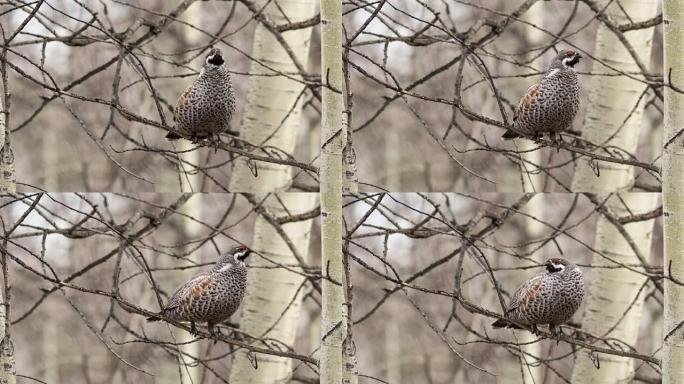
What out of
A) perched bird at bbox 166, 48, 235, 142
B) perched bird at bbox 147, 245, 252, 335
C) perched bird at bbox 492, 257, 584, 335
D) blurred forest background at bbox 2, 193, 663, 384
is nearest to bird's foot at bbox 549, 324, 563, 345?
perched bird at bbox 492, 257, 584, 335

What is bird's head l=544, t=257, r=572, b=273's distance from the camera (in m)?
3.88

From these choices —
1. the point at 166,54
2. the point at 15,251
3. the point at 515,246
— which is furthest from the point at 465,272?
the point at 15,251

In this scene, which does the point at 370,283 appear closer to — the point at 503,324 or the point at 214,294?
the point at 503,324

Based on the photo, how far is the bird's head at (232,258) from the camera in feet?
12.6

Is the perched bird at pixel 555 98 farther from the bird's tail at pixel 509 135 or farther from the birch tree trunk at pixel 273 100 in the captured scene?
the birch tree trunk at pixel 273 100

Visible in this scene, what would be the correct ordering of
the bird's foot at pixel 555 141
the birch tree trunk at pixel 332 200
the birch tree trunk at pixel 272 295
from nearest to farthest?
the birch tree trunk at pixel 332 200, the bird's foot at pixel 555 141, the birch tree trunk at pixel 272 295

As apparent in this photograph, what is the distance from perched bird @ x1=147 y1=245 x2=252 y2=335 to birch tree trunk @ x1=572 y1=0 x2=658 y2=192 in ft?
4.73

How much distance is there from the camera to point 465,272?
4.29 m

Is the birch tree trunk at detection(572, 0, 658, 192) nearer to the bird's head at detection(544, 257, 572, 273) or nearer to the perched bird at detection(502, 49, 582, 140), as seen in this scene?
the perched bird at detection(502, 49, 582, 140)

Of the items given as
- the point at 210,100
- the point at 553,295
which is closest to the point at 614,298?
the point at 553,295

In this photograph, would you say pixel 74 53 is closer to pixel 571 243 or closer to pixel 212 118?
pixel 212 118

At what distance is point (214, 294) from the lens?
3809mm

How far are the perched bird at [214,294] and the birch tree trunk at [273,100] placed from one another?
0.41 meters

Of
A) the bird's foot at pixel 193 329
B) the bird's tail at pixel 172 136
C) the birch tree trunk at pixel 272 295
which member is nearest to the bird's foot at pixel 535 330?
the birch tree trunk at pixel 272 295
